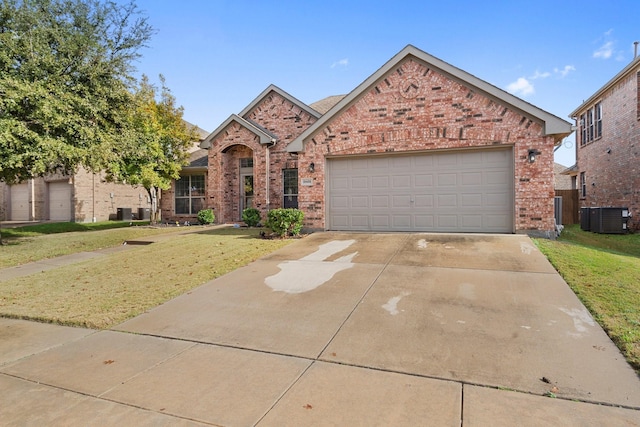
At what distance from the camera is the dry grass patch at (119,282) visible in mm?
4888

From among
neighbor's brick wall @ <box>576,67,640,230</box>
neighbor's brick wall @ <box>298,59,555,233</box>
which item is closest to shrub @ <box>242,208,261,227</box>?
neighbor's brick wall @ <box>298,59,555,233</box>

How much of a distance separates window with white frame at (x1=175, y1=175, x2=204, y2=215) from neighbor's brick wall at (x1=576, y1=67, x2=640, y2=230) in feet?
65.9

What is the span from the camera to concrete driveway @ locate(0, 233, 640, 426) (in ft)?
8.32

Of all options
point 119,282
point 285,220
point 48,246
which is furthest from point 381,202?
point 48,246

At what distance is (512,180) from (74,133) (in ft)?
42.1

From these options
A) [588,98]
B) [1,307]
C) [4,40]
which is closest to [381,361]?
[1,307]

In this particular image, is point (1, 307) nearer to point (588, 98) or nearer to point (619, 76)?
point (619, 76)

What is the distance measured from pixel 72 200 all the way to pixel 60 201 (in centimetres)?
192

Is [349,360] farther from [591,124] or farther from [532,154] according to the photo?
[591,124]

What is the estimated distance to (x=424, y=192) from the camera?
34.2 feet

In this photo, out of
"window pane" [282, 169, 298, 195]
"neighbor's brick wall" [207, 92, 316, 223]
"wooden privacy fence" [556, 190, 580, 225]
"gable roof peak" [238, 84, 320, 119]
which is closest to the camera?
"neighbor's brick wall" [207, 92, 316, 223]

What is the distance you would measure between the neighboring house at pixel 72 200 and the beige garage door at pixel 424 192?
15.1 metres

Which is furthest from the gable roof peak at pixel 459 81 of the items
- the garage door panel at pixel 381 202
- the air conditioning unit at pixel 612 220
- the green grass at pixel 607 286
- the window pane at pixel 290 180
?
the air conditioning unit at pixel 612 220

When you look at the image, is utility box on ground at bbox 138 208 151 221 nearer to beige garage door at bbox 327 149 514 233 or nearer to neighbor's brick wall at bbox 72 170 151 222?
neighbor's brick wall at bbox 72 170 151 222
